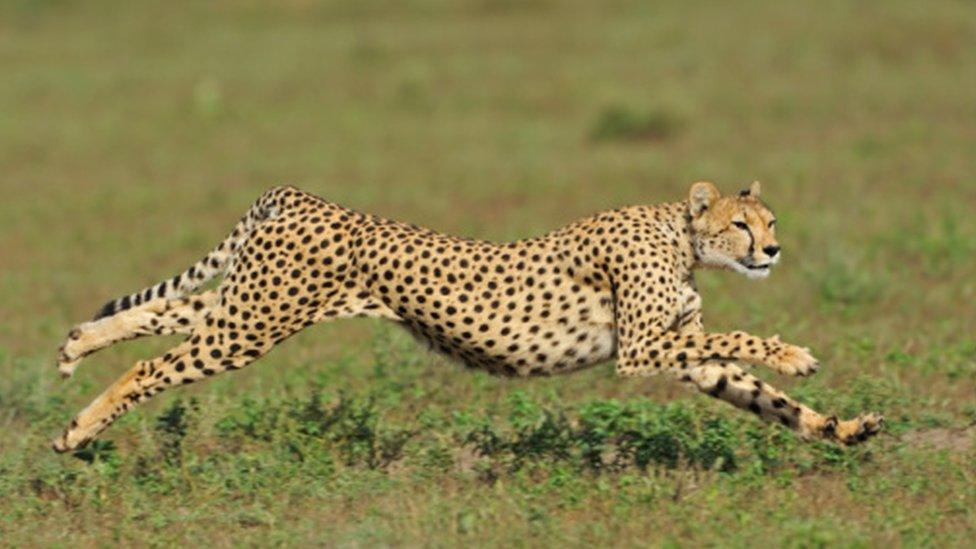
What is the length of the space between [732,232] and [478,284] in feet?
3.49

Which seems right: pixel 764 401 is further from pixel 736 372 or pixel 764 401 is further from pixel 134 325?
pixel 134 325

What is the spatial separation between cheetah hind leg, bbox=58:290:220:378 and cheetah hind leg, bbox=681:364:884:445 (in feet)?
7.19

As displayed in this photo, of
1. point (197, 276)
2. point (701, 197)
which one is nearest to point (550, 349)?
point (701, 197)

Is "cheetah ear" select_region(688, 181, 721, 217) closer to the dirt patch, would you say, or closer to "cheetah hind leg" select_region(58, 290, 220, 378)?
the dirt patch

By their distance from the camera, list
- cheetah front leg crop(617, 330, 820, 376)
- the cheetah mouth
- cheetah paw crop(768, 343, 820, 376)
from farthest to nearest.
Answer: the cheetah mouth → cheetah front leg crop(617, 330, 820, 376) → cheetah paw crop(768, 343, 820, 376)

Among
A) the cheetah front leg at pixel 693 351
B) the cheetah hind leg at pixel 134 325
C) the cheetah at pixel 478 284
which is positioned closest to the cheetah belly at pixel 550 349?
the cheetah at pixel 478 284

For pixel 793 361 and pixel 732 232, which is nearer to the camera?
pixel 793 361

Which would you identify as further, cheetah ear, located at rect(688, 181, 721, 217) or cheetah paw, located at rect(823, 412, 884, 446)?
cheetah ear, located at rect(688, 181, 721, 217)

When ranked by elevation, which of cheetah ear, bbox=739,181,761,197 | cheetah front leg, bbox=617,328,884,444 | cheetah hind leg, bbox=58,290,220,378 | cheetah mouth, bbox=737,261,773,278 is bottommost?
cheetah hind leg, bbox=58,290,220,378

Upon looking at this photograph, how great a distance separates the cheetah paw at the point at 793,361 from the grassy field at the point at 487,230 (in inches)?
19.2

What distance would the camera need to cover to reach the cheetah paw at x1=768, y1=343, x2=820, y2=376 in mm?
6914

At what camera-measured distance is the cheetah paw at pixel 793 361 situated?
22.7 feet

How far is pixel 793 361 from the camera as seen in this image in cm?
695

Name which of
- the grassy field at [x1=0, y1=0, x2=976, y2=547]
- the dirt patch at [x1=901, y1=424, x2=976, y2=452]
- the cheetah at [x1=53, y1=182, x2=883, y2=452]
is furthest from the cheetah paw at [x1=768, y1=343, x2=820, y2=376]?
the dirt patch at [x1=901, y1=424, x2=976, y2=452]
